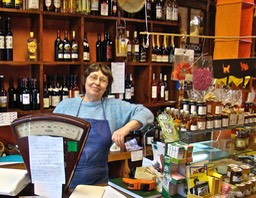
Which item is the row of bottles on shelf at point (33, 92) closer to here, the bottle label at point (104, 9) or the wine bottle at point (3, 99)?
the wine bottle at point (3, 99)

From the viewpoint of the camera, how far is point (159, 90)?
377cm

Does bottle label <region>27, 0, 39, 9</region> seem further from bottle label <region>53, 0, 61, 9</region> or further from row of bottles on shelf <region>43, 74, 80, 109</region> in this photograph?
row of bottles on shelf <region>43, 74, 80, 109</region>

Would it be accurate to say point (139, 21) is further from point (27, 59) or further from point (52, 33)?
point (27, 59)

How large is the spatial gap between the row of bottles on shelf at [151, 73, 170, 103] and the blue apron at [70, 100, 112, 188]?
173cm

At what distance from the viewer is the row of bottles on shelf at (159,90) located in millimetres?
3687

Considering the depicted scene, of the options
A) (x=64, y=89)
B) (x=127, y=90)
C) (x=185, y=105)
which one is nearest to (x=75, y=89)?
(x=64, y=89)

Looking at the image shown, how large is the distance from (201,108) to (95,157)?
69 centimetres

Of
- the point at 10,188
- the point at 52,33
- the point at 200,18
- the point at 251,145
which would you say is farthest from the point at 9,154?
the point at 200,18

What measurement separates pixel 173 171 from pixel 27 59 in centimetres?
222

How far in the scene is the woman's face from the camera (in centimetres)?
201

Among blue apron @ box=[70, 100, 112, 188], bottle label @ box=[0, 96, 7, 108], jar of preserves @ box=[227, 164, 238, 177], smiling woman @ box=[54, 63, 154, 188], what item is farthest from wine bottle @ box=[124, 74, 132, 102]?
jar of preserves @ box=[227, 164, 238, 177]

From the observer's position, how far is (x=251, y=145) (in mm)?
1951

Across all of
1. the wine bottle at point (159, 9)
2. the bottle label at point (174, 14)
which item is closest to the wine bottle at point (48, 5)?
Answer: the wine bottle at point (159, 9)

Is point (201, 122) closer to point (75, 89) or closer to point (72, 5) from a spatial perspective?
point (75, 89)
